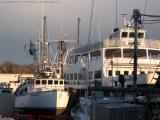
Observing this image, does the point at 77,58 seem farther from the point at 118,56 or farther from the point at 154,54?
the point at 154,54

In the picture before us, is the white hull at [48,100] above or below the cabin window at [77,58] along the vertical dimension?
below

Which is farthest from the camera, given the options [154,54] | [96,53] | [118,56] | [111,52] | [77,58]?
[77,58]

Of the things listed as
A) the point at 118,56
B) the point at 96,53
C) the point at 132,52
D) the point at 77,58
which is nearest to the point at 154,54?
the point at 132,52

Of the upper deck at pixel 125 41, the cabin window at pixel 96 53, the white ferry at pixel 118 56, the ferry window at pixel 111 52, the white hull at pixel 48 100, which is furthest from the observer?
the white hull at pixel 48 100

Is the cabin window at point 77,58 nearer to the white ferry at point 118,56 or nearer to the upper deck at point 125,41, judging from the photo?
the white ferry at point 118,56

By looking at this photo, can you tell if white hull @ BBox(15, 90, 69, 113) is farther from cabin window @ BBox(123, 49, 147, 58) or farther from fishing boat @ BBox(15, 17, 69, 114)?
cabin window @ BBox(123, 49, 147, 58)

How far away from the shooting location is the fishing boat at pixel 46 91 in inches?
2083

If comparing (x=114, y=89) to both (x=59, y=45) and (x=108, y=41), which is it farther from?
(x=59, y=45)

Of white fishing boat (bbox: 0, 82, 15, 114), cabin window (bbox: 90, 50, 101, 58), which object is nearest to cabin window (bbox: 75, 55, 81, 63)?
cabin window (bbox: 90, 50, 101, 58)

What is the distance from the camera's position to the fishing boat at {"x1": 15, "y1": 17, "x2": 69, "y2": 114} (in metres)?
52.9

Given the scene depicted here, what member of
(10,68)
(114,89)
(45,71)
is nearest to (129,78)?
(114,89)

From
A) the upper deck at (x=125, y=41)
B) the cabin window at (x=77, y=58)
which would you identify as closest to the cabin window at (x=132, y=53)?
the upper deck at (x=125, y=41)

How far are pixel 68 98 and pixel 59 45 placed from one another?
11.7 metres

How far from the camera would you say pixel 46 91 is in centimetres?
5266
